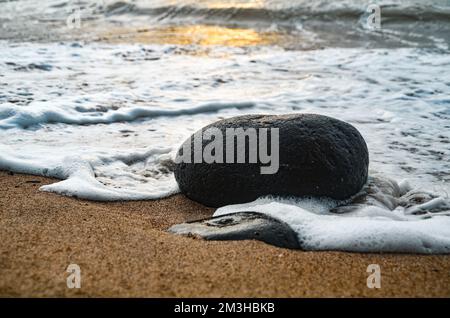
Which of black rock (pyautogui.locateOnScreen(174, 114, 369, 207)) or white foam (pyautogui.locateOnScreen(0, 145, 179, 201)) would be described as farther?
white foam (pyautogui.locateOnScreen(0, 145, 179, 201))

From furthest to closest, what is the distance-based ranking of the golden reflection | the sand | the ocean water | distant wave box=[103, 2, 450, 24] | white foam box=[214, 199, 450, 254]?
distant wave box=[103, 2, 450, 24] → the golden reflection → the ocean water → white foam box=[214, 199, 450, 254] → the sand

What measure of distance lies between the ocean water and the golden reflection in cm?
4

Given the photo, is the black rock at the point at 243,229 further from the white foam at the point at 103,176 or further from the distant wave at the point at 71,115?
the distant wave at the point at 71,115

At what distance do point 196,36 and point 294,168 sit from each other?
7.42 metres

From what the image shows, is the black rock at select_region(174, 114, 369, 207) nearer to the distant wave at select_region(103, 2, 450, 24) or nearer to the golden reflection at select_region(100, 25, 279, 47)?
the golden reflection at select_region(100, 25, 279, 47)

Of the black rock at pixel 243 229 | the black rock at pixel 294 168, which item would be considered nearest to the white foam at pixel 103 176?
the black rock at pixel 294 168

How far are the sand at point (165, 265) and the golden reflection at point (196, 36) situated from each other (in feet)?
22.5

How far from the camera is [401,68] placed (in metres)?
6.60

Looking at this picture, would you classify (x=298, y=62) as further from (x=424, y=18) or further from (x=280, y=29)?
(x=424, y=18)

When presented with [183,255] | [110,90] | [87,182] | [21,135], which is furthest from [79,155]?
[110,90]

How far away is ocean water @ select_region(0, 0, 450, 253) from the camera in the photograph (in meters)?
2.79

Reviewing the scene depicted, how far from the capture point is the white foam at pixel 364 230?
2242 millimetres

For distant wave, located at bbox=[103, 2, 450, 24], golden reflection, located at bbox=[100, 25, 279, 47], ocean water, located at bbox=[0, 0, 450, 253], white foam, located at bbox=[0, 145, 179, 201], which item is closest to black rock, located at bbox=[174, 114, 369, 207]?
ocean water, located at bbox=[0, 0, 450, 253]

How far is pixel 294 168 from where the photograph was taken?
2828 mm
